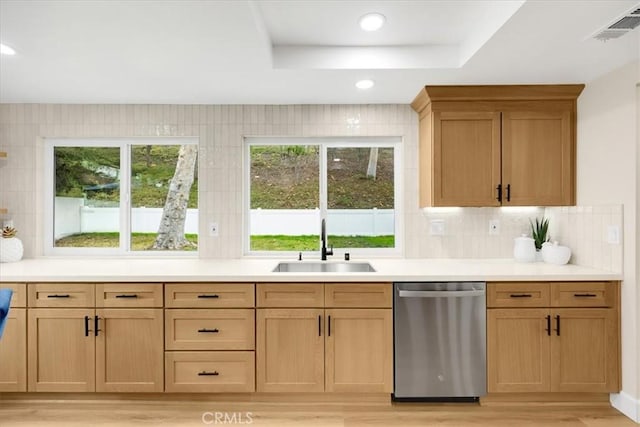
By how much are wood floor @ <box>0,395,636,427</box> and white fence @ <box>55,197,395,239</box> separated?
1.32m

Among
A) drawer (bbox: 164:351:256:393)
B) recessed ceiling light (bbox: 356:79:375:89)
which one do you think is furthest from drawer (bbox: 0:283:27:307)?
recessed ceiling light (bbox: 356:79:375:89)

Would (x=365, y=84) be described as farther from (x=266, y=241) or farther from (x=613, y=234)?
(x=613, y=234)

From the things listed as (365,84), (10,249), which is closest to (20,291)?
(10,249)

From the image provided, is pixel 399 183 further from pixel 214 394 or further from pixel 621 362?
pixel 214 394

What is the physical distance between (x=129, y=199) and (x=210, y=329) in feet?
4.88

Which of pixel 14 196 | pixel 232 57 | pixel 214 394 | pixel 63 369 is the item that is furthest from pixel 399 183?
pixel 14 196

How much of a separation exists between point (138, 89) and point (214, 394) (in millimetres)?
2159

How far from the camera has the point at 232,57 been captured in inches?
85.2

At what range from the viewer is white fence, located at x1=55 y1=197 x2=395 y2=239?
10.5ft

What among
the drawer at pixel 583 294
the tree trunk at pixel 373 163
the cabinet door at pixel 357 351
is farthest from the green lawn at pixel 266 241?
the drawer at pixel 583 294

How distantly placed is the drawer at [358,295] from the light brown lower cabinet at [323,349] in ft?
0.17

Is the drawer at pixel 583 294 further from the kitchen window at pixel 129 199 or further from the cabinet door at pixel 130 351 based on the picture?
the kitchen window at pixel 129 199

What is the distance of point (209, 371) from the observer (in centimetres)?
238

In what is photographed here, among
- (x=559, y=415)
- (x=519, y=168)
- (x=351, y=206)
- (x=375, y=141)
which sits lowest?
(x=559, y=415)
